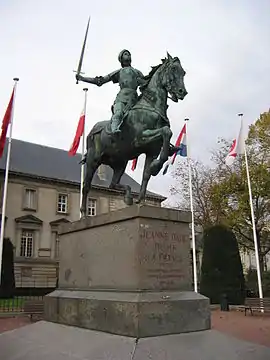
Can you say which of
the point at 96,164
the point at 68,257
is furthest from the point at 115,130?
the point at 68,257

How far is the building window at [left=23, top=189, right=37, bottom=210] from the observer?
140 feet

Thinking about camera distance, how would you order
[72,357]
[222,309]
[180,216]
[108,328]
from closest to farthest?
1. [72,357]
2. [108,328]
3. [180,216]
4. [222,309]

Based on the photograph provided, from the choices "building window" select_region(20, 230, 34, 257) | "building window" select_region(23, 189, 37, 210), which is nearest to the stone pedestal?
"building window" select_region(20, 230, 34, 257)

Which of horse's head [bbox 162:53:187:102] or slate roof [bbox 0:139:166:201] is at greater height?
slate roof [bbox 0:139:166:201]

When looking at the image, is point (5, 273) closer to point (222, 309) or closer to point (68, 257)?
point (222, 309)

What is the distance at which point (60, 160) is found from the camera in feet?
158

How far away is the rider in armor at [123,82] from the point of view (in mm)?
7172

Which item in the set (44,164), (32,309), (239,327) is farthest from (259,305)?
(44,164)

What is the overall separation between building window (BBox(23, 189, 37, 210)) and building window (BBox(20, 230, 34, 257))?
2.79 m

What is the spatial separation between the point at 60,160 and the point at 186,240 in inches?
1690

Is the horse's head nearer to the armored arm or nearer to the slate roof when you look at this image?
the armored arm

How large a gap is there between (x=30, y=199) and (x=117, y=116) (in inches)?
1491

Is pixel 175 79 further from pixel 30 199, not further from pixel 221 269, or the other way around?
pixel 30 199

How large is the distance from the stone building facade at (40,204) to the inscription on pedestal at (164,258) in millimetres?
33324
